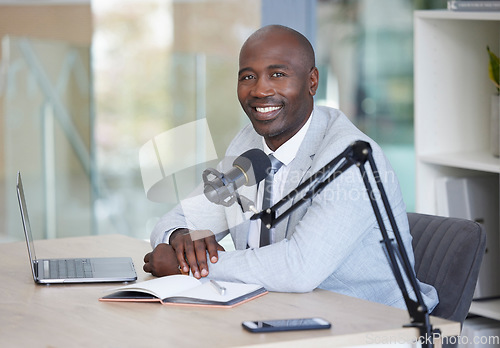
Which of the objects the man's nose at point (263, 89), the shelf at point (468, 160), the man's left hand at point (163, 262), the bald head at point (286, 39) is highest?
the bald head at point (286, 39)

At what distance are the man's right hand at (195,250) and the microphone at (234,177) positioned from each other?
172 millimetres

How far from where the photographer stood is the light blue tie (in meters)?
1.96

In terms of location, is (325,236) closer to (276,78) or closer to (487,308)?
(276,78)

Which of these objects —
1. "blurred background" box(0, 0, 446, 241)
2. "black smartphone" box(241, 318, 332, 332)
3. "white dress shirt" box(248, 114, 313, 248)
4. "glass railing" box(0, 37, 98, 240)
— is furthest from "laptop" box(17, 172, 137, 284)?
"glass railing" box(0, 37, 98, 240)

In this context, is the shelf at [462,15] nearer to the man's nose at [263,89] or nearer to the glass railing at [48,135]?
the man's nose at [263,89]

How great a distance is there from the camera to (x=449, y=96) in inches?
111

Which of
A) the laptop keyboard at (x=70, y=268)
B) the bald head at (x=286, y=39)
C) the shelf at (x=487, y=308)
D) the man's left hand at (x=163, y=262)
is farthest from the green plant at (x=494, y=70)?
the laptop keyboard at (x=70, y=268)

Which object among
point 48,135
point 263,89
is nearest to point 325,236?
point 263,89

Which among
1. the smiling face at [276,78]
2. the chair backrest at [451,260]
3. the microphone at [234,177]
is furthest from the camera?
the smiling face at [276,78]

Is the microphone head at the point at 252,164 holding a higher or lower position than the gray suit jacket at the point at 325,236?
higher

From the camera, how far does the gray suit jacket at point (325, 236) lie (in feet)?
5.80

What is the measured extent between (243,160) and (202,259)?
282 millimetres

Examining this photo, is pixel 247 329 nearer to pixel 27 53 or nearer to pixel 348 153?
pixel 348 153

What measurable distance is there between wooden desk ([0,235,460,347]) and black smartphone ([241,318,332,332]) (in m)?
0.01
